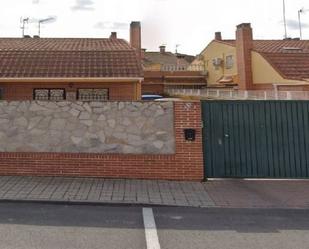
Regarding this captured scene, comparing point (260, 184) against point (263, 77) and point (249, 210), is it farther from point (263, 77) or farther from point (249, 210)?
point (263, 77)

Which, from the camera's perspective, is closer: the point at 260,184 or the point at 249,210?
the point at 249,210

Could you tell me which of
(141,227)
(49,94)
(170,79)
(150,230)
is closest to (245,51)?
(170,79)

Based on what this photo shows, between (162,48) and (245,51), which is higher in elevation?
(162,48)

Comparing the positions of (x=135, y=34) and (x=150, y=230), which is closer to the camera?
(x=150, y=230)

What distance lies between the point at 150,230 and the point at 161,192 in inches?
91.3

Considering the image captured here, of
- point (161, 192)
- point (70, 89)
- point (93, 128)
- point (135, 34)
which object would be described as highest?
point (135, 34)

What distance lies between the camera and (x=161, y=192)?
8.20 m

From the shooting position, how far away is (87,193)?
312 inches

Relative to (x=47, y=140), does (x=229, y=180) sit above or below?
below

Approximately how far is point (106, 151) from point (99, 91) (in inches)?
321

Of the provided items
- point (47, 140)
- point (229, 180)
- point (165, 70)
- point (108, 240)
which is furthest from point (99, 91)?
point (165, 70)

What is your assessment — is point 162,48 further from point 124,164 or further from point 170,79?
point 124,164

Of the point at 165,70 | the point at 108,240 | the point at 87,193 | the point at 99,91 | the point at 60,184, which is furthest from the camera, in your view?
the point at 165,70

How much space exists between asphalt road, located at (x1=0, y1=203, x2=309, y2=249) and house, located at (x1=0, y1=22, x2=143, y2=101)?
9.62 meters
